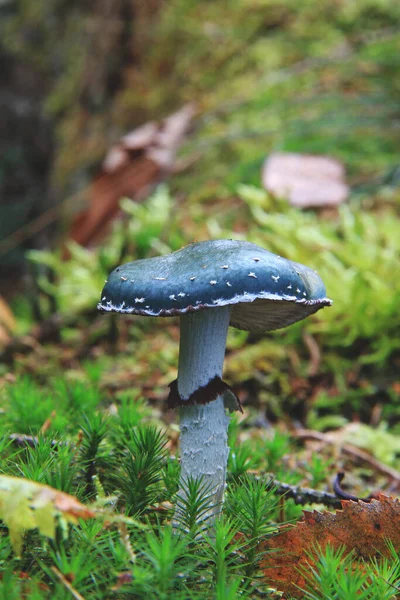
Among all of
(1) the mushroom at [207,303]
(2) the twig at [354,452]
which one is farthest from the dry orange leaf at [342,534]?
(2) the twig at [354,452]

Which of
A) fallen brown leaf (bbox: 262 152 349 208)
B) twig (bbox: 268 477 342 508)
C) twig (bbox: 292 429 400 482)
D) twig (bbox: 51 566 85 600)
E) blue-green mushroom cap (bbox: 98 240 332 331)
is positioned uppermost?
blue-green mushroom cap (bbox: 98 240 332 331)

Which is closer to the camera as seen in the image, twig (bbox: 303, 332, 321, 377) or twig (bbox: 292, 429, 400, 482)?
twig (bbox: 292, 429, 400, 482)

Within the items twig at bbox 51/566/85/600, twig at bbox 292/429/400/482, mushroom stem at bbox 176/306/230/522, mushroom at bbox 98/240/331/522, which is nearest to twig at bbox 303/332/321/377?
twig at bbox 292/429/400/482

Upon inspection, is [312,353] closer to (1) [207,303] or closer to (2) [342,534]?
(2) [342,534]

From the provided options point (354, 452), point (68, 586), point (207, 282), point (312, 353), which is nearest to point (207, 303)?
→ point (207, 282)

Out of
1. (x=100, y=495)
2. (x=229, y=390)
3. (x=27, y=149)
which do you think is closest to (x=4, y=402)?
(x=100, y=495)

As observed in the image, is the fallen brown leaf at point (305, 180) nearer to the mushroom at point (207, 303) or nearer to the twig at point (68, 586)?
Result: the mushroom at point (207, 303)

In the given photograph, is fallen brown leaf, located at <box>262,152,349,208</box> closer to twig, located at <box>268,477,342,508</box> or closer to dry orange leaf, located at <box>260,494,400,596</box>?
twig, located at <box>268,477,342,508</box>

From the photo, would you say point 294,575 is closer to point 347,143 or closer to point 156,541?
point 156,541
